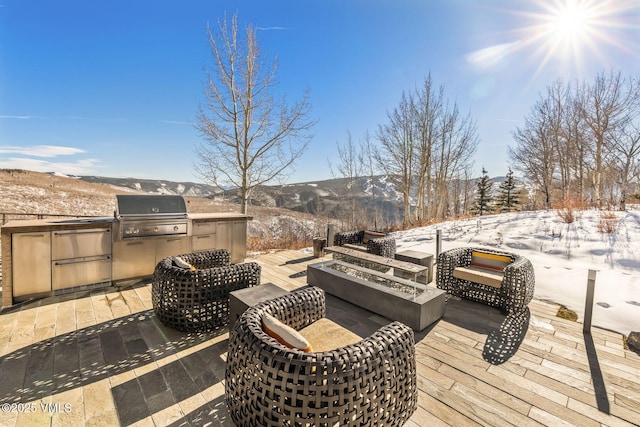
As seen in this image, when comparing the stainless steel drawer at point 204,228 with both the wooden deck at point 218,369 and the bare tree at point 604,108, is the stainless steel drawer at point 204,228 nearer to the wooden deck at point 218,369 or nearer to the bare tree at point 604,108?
the wooden deck at point 218,369

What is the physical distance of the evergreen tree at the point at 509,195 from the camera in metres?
22.6

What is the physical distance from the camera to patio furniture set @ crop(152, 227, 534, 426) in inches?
49.8

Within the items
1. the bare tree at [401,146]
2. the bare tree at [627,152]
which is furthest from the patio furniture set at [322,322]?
the bare tree at [627,152]

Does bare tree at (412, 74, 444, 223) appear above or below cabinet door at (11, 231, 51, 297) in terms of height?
above

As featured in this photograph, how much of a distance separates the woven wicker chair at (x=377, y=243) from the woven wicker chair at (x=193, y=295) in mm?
3143

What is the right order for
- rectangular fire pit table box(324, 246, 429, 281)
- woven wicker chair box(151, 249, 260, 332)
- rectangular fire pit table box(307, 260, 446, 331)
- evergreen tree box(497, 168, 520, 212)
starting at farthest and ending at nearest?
1. evergreen tree box(497, 168, 520, 212)
2. rectangular fire pit table box(324, 246, 429, 281)
3. rectangular fire pit table box(307, 260, 446, 331)
4. woven wicker chair box(151, 249, 260, 332)

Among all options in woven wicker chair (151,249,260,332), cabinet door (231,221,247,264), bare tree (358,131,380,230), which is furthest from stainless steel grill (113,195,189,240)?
bare tree (358,131,380,230)

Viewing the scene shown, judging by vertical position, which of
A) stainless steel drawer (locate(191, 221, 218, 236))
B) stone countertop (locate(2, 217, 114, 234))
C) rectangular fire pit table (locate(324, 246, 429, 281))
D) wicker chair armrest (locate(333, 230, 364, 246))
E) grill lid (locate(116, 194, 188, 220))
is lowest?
rectangular fire pit table (locate(324, 246, 429, 281))

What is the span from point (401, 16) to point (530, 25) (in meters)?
3.12

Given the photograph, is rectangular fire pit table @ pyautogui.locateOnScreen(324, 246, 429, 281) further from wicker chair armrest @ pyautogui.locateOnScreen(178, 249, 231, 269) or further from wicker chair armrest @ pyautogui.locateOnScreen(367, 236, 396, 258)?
wicker chair armrest @ pyautogui.locateOnScreen(178, 249, 231, 269)

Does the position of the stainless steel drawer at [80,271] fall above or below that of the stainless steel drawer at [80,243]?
below

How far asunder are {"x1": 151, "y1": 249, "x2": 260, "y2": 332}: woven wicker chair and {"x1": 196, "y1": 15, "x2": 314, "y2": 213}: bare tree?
5.73 meters

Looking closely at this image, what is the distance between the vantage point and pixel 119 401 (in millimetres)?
1741

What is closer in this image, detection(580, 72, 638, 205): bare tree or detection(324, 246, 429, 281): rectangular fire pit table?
detection(324, 246, 429, 281): rectangular fire pit table
